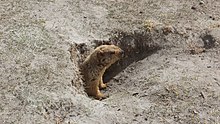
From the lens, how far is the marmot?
802cm

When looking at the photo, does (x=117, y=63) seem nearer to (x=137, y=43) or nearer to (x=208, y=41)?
(x=137, y=43)

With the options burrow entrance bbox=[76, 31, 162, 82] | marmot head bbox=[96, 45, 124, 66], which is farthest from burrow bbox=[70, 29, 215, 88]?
marmot head bbox=[96, 45, 124, 66]

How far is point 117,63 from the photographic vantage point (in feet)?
30.2

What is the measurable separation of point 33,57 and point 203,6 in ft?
14.4

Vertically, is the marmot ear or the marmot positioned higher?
the marmot ear

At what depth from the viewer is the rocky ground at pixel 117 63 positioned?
702cm

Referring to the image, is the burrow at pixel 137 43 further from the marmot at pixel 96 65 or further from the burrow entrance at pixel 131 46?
the marmot at pixel 96 65

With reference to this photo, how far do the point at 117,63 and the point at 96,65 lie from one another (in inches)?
48.7

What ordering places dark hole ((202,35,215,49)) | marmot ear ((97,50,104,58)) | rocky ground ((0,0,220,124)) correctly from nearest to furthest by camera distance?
rocky ground ((0,0,220,124)), marmot ear ((97,50,104,58)), dark hole ((202,35,215,49))

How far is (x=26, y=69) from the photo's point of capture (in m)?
7.77

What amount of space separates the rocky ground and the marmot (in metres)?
0.19

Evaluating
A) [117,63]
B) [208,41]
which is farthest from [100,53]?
[208,41]

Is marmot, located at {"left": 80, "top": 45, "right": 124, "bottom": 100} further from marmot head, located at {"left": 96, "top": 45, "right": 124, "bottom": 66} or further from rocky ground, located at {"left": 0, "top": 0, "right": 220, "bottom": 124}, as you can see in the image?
rocky ground, located at {"left": 0, "top": 0, "right": 220, "bottom": 124}

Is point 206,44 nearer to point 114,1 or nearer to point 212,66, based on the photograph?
point 212,66
